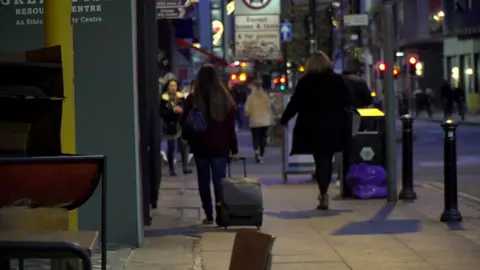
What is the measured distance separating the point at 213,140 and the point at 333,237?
1.70 meters

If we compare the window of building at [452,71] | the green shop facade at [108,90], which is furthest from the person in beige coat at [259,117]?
the window of building at [452,71]

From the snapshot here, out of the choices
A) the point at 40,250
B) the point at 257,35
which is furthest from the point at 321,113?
the point at 257,35

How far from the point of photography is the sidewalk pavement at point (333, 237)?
7.57 metres

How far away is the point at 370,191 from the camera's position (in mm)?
11930

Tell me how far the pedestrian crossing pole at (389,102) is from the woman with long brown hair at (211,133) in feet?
8.18

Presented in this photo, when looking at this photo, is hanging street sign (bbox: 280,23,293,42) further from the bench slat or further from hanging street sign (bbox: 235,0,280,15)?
the bench slat

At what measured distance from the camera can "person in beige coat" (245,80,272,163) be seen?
1917 cm

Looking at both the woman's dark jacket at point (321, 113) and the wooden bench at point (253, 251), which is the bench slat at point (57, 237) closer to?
the wooden bench at point (253, 251)

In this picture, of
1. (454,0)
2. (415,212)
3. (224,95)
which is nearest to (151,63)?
(224,95)

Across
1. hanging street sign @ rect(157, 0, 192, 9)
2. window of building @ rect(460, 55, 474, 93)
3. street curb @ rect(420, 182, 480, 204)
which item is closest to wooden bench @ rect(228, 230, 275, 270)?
street curb @ rect(420, 182, 480, 204)

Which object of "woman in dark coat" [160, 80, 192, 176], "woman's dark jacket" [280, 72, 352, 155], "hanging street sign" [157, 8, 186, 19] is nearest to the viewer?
"woman's dark jacket" [280, 72, 352, 155]

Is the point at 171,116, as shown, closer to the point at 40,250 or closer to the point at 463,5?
the point at 40,250

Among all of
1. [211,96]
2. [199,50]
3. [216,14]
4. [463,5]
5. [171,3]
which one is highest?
[463,5]

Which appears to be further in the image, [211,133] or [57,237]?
[211,133]
